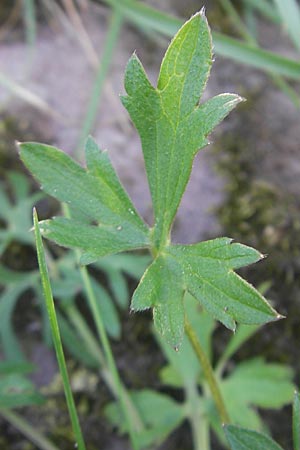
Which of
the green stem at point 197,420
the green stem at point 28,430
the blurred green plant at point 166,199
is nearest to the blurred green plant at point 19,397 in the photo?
the green stem at point 28,430

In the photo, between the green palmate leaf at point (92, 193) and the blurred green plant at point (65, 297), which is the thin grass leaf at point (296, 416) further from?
the blurred green plant at point (65, 297)

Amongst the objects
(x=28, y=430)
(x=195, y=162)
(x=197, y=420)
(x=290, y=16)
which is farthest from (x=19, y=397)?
(x=290, y=16)

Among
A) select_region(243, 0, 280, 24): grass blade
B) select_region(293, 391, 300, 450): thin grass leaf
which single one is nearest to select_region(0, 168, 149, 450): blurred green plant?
select_region(293, 391, 300, 450): thin grass leaf

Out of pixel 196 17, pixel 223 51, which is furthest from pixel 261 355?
pixel 196 17

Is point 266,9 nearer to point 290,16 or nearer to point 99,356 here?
point 290,16

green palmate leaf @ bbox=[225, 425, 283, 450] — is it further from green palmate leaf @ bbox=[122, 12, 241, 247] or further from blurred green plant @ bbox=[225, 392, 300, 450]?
green palmate leaf @ bbox=[122, 12, 241, 247]

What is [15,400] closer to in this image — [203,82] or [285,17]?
[203,82]
